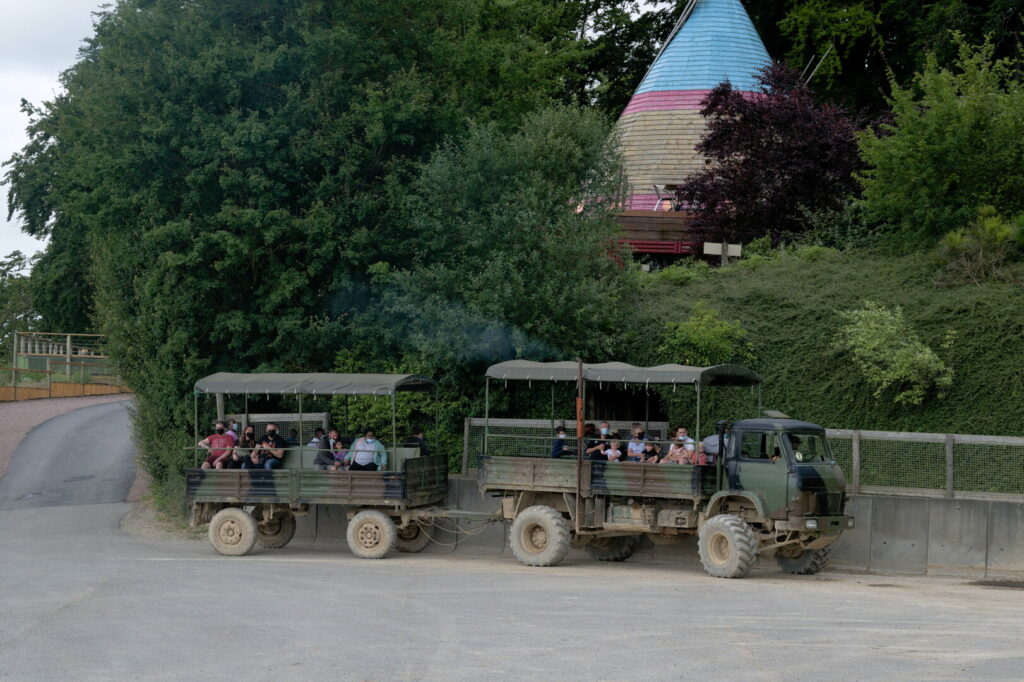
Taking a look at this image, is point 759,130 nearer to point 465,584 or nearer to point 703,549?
point 703,549

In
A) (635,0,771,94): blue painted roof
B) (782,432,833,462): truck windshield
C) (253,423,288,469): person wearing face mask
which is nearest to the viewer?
(782,432,833,462): truck windshield

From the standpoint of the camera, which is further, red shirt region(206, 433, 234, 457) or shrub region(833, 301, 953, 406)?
red shirt region(206, 433, 234, 457)

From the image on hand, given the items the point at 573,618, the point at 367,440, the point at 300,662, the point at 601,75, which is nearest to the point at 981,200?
the point at 367,440

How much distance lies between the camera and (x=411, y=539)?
22.4 m

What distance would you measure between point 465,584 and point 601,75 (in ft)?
127

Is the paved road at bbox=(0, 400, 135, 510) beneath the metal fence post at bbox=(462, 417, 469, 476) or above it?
beneath

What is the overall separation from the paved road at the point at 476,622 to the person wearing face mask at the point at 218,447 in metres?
2.22

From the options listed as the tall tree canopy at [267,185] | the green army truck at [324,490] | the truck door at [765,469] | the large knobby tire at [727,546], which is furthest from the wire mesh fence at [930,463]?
the tall tree canopy at [267,185]

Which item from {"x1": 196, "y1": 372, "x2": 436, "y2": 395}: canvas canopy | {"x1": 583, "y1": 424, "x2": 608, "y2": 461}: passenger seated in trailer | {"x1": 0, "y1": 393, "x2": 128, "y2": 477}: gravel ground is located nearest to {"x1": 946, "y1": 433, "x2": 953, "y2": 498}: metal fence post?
{"x1": 583, "y1": 424, "x2": 608, "y2": 461}: passenger seated in trailer

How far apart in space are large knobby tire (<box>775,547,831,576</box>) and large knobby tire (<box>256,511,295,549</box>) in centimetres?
895

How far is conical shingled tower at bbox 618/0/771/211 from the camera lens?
Answer: 38.9 m

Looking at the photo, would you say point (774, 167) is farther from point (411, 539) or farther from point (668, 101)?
point (411, 539)

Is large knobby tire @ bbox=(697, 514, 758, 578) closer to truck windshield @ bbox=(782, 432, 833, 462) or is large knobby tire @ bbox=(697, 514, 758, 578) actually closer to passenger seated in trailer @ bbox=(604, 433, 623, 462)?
truck windshield @ bbox=(782, 432, 833, 462)

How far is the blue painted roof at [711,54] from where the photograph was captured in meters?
39.9
